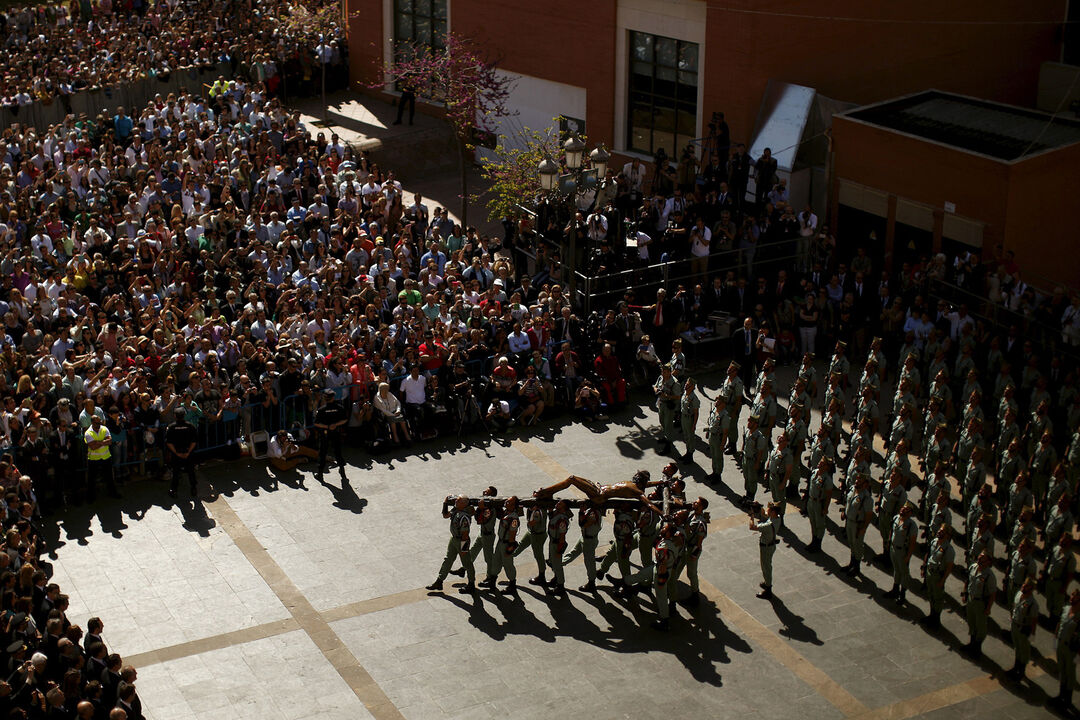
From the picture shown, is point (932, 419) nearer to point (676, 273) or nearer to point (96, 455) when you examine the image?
point (676, 273)

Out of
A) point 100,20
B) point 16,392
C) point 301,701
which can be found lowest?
point 301,701

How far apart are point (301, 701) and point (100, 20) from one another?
29.2 m

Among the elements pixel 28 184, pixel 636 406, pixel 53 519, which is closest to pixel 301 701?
pixel 53 519

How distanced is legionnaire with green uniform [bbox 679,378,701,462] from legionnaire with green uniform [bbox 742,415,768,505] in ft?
3.10

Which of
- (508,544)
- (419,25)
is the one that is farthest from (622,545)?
(419,25)

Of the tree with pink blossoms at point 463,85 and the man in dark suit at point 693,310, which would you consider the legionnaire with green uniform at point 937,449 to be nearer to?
the man in dark suit at point 693,310

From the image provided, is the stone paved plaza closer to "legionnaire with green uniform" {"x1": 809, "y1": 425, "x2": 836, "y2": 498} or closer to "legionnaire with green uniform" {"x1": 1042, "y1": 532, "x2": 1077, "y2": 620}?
"legionnaire with green uniform" {"x1": 1042, "y1": 532, "x2": 1077, "y2": 620}

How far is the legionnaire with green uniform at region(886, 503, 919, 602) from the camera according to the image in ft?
61.6

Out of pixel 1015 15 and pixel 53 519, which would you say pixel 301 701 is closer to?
pixel 53 519

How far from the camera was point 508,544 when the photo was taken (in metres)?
19.1

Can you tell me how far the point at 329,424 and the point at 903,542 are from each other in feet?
28.4

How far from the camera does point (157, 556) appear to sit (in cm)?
2014

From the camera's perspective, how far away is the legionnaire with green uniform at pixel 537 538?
62.7 ft

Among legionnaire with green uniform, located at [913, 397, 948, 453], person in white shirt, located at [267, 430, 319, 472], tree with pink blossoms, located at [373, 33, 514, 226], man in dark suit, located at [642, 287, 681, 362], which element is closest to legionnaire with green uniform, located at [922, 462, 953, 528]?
legionnaire with green uniform, located at [913, 397, 948, 453]
